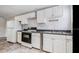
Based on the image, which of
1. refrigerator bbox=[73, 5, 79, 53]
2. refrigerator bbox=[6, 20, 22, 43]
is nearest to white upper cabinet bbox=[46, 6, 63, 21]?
refrigerator bbox=[6, 20, 22, 43]

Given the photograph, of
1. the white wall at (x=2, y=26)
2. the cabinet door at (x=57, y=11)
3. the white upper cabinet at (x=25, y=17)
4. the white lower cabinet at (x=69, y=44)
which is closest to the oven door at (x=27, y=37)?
the white upper cabinet at (x=25, y=17)

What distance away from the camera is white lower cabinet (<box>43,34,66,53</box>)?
236 centimetres

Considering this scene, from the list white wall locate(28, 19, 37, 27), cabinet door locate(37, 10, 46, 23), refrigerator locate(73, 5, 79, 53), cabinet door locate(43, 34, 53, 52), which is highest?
cabinet door locate(37, 10, 46, 23)

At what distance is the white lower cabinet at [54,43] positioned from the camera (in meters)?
2.36

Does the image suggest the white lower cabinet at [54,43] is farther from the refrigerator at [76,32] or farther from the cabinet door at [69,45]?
the refrigerator at [76,32]

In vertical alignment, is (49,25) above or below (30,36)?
above

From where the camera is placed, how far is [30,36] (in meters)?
3.60

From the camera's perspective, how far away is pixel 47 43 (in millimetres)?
2861

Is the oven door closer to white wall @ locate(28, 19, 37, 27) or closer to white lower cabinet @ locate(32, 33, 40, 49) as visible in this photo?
white lower cabinet @ locate(32, 33, 40, 49)

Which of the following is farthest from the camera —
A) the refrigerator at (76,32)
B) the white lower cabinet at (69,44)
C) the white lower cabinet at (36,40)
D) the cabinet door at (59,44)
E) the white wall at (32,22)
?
the white wall at (32,22)

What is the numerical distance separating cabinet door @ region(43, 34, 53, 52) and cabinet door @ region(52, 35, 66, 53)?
186 millimetres

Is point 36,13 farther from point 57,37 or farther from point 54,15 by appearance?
point 57,37
